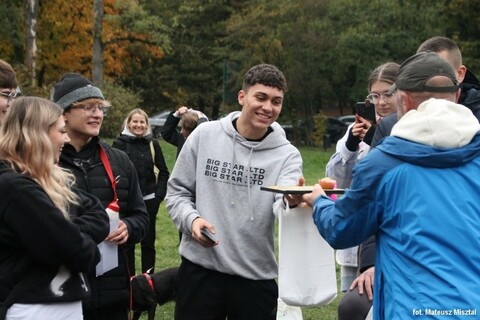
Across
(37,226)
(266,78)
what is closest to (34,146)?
(37,226)

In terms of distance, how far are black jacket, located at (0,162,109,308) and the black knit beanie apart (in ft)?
3.41

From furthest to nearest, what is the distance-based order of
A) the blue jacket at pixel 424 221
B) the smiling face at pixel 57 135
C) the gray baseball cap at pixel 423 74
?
the smiling face at pixel 57 135 < the gray baseball cap at pixel 423 74 < the blue jacket at pixel 424 221

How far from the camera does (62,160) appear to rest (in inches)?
206

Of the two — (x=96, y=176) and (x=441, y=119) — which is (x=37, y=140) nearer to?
(x=96, y=176)

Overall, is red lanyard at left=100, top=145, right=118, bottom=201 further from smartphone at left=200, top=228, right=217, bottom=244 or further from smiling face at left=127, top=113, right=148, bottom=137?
smiling face at left=127, top=113, right=148, bottom=137

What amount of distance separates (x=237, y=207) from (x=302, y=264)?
2.23ft

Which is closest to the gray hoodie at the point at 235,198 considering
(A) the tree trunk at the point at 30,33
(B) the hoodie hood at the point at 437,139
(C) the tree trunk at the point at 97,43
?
(B) the hoodie hood at the point at 437,139

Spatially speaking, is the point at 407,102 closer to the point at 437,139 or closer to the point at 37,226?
the point at 437,139

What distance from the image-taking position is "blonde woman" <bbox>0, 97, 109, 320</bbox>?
14.0ft

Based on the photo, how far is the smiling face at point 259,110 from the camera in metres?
5.58

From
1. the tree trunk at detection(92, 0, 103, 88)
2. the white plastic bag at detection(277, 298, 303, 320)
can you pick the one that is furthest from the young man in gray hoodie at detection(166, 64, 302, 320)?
the tree trunk at detection(92, 0, 103, 88)

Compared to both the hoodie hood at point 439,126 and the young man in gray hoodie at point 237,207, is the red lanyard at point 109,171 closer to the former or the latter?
the young man in gray hoodie at point 237,207

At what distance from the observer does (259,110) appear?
220 inches

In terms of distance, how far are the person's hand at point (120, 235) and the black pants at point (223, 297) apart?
535 millimetres
